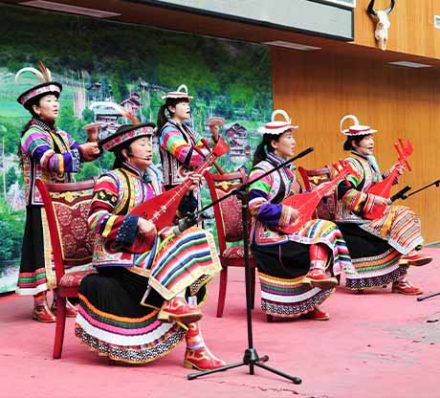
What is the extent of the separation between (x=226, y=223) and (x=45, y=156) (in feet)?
4.60

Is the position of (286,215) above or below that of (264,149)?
below

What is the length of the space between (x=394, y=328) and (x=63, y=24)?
12.6 feet

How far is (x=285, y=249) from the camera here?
22.2ft

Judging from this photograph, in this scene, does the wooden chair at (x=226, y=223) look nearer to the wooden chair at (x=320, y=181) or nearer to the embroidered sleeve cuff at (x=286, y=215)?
the embroidered sleeve cuff at (x=286, y=215)

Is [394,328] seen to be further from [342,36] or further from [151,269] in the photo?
[342,36]

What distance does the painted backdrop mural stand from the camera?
26.3 ft

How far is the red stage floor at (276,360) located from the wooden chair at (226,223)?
0.26 m

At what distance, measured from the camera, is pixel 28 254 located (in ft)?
22.5

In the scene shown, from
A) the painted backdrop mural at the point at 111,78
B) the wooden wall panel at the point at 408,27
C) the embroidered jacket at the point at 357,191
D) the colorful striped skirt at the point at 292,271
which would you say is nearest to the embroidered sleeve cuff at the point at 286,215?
the colorful striped skirt at the point at 292,271

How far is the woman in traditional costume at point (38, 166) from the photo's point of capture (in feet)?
22.1

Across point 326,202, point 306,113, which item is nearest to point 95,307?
point 326,202

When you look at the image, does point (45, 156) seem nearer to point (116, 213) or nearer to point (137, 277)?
point (116, 213)

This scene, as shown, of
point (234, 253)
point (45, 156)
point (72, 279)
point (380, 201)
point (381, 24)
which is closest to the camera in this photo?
point (72, 279)

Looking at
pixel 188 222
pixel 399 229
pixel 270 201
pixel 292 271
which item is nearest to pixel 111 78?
pixel 270 201
